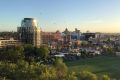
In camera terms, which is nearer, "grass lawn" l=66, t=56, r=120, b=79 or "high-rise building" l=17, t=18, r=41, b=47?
"grass lawn" l=66, t=56, r=120, b=79

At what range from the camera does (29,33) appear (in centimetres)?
6794

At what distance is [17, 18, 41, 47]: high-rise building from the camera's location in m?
67.8

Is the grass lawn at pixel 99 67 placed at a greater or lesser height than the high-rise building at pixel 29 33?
lesser

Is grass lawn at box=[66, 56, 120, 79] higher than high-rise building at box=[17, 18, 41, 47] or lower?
lower

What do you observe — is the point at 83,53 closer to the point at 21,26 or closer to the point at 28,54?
the point at 28,54

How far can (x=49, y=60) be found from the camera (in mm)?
48875

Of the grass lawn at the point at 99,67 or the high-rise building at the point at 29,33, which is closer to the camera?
the grass lawn at the point at 99,67

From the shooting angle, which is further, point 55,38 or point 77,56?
point 55,38

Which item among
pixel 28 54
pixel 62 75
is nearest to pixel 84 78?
pixel 62 75

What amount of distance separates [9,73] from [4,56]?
19753mm

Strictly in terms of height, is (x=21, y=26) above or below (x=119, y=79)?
above

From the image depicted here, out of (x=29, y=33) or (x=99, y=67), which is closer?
(x=99, y=67)

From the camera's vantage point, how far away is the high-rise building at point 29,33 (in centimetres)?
6781

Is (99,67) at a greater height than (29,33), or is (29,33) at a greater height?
(29,33)
